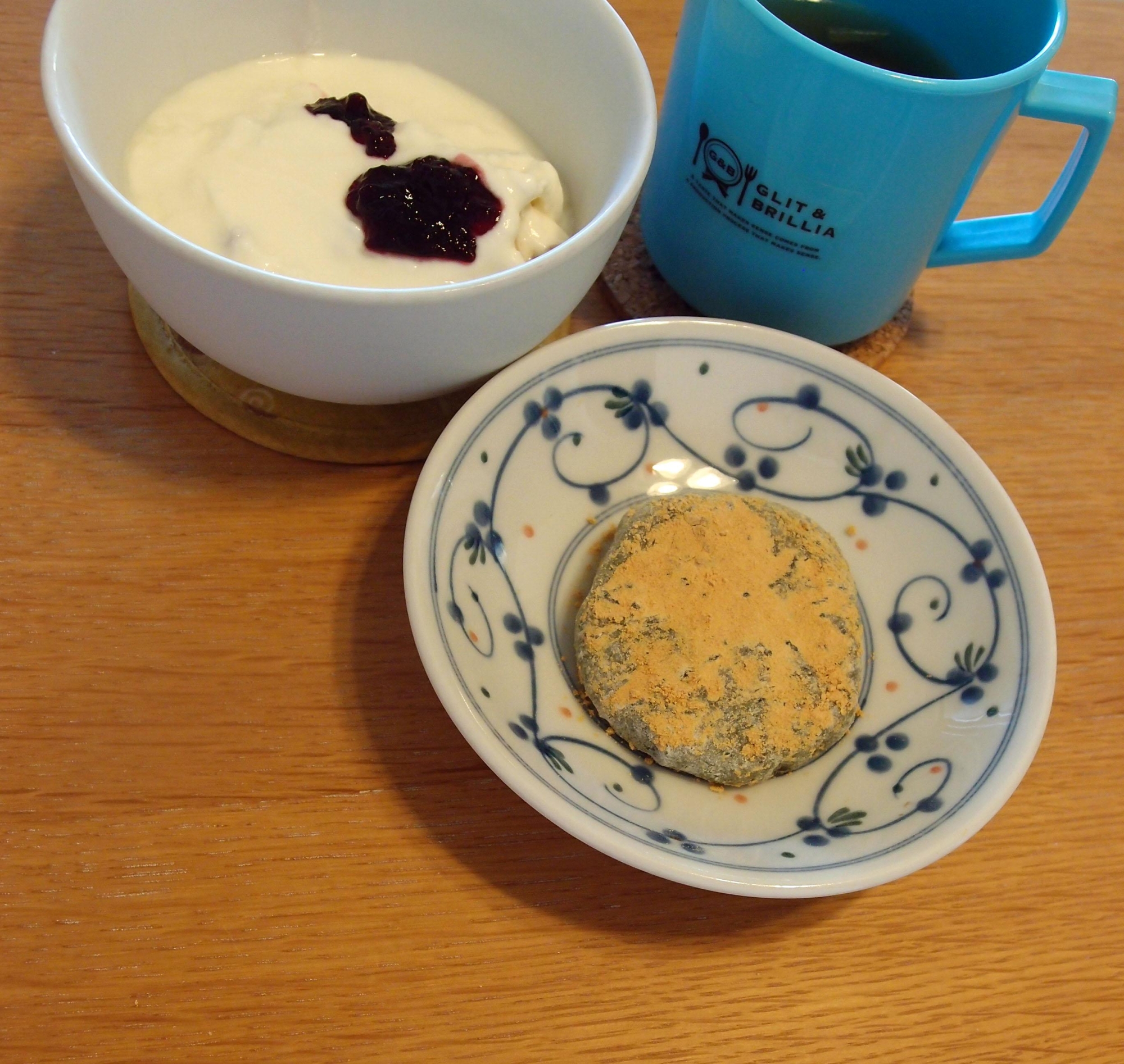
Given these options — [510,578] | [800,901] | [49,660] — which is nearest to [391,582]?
[510,578]

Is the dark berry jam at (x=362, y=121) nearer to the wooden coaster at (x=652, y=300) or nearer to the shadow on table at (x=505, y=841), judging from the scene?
the wooden coaster at (x=652, y=300)

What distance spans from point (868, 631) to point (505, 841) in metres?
0.35

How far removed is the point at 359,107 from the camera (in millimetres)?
830

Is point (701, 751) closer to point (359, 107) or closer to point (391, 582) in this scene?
point (391, 582)

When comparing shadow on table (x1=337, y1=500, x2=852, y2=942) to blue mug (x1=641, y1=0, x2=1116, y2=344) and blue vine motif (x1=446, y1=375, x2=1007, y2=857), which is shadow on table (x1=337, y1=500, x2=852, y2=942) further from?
blue mug (x1=641, y1=0, x2=1116, y2=344)

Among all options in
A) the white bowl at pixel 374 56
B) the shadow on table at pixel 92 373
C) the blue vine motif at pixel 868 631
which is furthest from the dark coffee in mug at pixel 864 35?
the shadow on table at pixel 92 373

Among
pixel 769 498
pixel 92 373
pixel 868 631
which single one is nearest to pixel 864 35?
pixel 769 498

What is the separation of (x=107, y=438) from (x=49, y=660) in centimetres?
20

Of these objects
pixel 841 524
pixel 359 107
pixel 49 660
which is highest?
pixel 359 107

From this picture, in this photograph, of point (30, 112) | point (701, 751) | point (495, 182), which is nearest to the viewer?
point (701, 751)

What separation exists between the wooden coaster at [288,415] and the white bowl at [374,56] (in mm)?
64

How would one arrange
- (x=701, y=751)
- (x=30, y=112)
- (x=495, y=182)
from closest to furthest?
1. (x=701, y=751)
2. (x=495, y=182)
3. (x=30, y=112)

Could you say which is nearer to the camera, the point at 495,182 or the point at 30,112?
the point at 495,182

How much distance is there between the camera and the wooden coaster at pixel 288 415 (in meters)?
0.82
